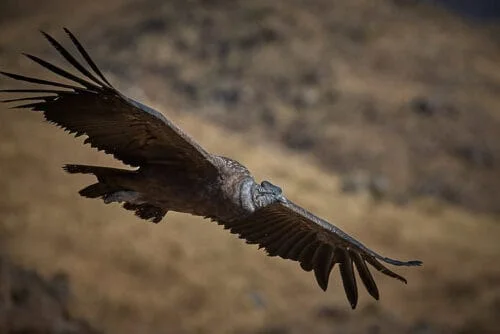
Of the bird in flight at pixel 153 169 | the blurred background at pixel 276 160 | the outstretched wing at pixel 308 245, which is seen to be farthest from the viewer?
the blurred background at pixel 276 160

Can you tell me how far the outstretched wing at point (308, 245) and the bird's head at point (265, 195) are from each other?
379 mm

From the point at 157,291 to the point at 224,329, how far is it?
3.38ft

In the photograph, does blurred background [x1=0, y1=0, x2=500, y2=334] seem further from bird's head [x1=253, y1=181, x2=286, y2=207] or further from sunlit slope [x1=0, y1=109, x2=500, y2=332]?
bird's head [x1=253, y1=181, x2=286, y2=207]

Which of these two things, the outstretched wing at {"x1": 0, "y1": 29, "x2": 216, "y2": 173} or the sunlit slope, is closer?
the outstretched wing at {"x1": 0, "y1": 29, "x2": 216, "y2": 173}

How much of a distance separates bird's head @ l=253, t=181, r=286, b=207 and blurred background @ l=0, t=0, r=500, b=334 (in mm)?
4287

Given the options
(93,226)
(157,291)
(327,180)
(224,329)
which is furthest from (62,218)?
(327,180)

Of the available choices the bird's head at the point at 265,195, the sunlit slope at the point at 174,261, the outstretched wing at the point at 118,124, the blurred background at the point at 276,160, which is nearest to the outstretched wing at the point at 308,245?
the bird's head at the point at 265,195

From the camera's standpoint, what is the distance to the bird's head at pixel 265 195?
16.9ft

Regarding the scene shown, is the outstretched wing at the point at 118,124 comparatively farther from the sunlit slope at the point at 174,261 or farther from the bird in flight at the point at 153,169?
the sunlit slope at the point at 174,261

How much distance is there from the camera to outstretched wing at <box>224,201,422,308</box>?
5719 millimetres

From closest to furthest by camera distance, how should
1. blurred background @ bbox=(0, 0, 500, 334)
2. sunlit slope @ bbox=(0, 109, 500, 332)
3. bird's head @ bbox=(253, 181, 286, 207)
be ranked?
1. bird's head @ bbox=(253, 181, 286, 207)
2. sunlit slope @ bbox=(0, 109, 500, 332)
3. blurred background @ bbox=(0, 0, 500, 334)

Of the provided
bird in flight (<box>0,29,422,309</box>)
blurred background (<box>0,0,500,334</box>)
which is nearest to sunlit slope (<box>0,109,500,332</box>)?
blurred background (<box>0,0,500,334</box>)

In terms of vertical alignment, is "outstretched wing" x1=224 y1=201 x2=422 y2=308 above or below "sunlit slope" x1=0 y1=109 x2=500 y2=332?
below

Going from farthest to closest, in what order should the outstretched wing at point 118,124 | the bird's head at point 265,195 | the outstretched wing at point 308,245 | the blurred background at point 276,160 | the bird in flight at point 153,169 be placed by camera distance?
the blurred background at point 276,160
the outstretched wing at point 308,245
the bird's head at point 265,195
the bird in flight at point 153,169
the outstretched wing at point 118,124
